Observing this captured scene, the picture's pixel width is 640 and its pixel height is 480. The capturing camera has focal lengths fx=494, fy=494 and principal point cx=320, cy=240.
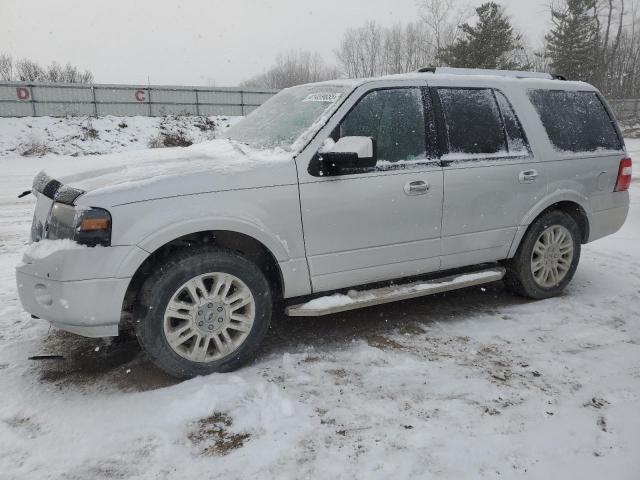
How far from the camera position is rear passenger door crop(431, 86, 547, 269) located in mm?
3912

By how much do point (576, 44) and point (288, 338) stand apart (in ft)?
149

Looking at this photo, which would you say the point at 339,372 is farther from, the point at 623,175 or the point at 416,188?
the point at 623,175

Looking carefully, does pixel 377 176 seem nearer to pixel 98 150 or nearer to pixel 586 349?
pixel 586 349

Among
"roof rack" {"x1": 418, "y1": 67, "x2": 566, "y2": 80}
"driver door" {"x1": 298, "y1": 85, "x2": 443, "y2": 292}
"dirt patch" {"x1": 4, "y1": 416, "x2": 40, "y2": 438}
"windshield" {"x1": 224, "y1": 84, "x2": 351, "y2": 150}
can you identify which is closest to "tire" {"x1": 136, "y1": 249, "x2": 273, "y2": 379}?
"driver door" {"x1": 298, "y1": 85, "x2": 443, "y2": 292}

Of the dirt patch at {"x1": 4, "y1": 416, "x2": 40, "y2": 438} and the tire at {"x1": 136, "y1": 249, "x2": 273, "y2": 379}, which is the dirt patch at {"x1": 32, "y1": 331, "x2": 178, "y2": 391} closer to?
the tire at {"x1": 136, "y1": 249, "x2": 273, "y2": 379}

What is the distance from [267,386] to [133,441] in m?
0.83

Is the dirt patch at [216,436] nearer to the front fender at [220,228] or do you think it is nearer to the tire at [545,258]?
the front fender at [220,228]

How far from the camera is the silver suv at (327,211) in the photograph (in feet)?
9.58

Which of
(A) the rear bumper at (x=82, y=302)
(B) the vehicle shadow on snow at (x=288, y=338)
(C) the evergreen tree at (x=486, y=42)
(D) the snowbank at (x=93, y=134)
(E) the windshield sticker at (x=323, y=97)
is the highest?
(C) the evergreen tree at (x=486, y=42)

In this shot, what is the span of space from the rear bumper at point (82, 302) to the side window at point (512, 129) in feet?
10.6

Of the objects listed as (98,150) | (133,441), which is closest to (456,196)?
→ (133,441)

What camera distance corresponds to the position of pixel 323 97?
3.82 meters

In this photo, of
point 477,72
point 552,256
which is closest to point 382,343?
point 552,256

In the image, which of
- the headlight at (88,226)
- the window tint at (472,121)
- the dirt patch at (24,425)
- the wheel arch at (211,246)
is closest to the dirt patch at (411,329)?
the wheel arch at (211,246)
